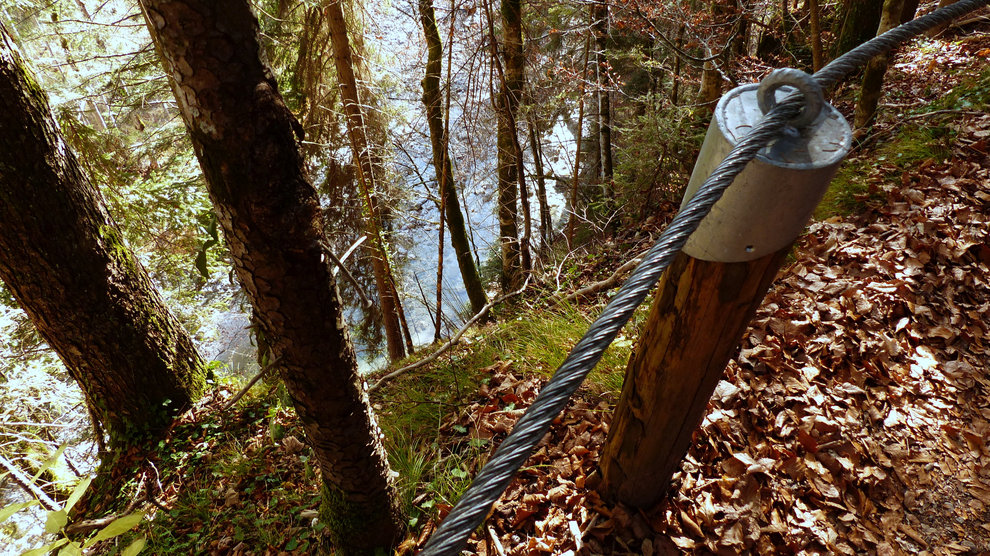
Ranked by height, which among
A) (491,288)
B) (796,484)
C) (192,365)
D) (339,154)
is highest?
(339,154)

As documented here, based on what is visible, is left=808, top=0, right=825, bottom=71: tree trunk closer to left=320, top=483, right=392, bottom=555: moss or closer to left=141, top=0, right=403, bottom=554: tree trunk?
left=141, top=0, right=403, bottom=554: tree trunk

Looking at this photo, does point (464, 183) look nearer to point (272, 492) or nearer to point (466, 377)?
point (466, 377)

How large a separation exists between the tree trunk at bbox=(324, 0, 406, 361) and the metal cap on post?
3.66 metres

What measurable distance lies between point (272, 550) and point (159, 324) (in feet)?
6.68

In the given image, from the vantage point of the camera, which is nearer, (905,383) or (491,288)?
(905,383)

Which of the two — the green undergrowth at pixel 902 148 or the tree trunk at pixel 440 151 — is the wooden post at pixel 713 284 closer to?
the green undergrowth at pixel 902 148

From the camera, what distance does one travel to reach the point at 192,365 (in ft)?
12.1

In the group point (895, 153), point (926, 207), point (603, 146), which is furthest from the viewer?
point (603, 146)

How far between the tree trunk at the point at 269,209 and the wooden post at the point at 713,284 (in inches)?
45.7

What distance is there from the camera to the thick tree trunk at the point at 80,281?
2.54 meters

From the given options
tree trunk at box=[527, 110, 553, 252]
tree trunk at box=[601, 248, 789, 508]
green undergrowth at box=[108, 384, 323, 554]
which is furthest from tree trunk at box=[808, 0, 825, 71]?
green undergrowth at box=[108, 384, 323, 554]

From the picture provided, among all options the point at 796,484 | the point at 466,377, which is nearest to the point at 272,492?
the point at 466,377

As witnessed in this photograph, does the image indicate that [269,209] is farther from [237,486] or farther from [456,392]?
[237,486]

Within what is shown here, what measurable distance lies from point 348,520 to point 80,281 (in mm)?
2527
